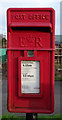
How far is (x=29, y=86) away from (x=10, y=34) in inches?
24.6

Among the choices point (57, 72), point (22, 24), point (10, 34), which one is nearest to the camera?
point (22, 24)

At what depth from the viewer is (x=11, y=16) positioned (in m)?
1.86

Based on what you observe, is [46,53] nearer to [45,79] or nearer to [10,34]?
[45,79]

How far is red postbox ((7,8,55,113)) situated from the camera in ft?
5.99

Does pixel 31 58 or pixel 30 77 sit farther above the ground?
pixel 31 58

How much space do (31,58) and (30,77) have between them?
0.22 meters

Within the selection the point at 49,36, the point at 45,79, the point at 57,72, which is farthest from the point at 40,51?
the point at 57,72

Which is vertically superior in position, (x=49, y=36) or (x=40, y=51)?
(x=49, y=36)

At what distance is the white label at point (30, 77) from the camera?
185cm

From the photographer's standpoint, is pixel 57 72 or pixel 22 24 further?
pixel 57 72

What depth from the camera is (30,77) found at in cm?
186

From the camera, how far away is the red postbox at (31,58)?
1.83 metres

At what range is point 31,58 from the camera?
1.82 meters

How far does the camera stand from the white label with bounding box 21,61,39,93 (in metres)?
1.85
